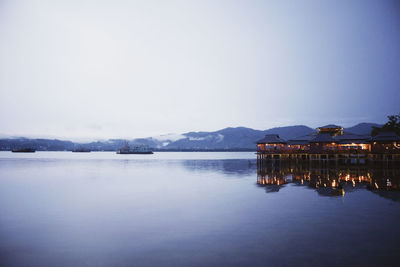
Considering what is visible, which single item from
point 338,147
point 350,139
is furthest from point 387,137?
point 338,147

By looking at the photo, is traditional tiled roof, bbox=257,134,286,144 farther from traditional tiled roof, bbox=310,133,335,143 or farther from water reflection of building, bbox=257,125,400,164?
traditional tiled roof, bbox=310,133,335,143

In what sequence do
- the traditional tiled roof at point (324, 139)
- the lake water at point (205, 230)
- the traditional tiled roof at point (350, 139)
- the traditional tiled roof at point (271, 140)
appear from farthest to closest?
the traditional tiled roof at point (271, 140) < the traditional tiled roof at point (324, 139) < the traditional tiled roof at point (350, 139) < the lake water at point (205, 230)

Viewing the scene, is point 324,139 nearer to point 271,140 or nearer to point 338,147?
point 338,147

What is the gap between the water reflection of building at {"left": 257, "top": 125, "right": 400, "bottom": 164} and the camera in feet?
155

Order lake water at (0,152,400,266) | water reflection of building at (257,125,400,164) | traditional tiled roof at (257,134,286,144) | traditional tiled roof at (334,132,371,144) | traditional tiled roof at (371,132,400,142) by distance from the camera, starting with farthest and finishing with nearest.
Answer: traditional tiled roof at (257,134,286,144)
traditional tiled roof at (334,132,371,144)
water reflection of building at (257,125,400,164)
traditional tiled roof at (371,132,400,142)
lake water at (0,152,400,266)

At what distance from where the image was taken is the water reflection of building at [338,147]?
4728 centimetres

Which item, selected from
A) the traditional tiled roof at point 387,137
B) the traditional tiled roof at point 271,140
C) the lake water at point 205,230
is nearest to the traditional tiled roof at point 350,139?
the traditional tiled roof at point 387,137

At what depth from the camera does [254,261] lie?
8.88m

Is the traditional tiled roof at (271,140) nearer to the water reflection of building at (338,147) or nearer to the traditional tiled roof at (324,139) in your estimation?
the water reflection of building at (338,147)

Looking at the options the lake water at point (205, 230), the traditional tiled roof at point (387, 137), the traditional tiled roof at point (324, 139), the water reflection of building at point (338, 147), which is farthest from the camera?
the traditional tiled roof at point (324, 139)

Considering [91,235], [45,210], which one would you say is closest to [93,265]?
[91,235]

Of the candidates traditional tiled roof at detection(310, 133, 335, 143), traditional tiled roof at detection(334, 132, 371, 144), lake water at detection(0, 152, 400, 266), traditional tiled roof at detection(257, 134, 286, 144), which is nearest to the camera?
lake water at detection(0, 152, 400, 266)

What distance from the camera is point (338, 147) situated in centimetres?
5269

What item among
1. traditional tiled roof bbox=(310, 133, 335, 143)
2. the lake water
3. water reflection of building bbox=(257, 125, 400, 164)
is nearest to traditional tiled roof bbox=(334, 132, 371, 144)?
water reflection of building bbox=(257, 125, 400, 164)
